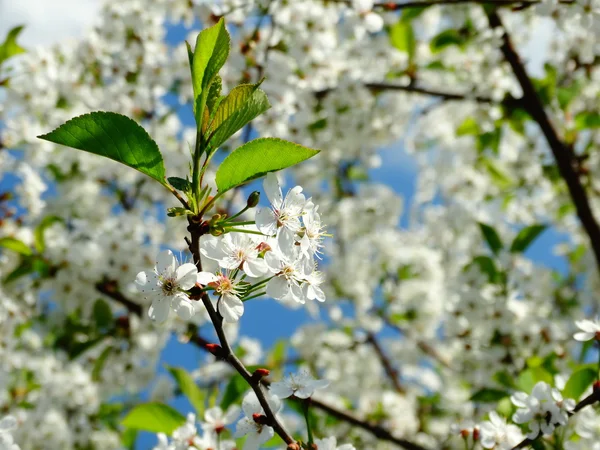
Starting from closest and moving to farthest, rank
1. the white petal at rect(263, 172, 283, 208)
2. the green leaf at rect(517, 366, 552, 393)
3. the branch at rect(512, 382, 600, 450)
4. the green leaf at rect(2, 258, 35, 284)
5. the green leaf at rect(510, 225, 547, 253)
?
the white petal at rect(263, 172, 283, 208) → the branch at rect(512, 382, 600, 450) → the green leaf at rect(517, 366, 552, 393) → the green leaf at rect(2, 258, 35, 284) → the green leaf at rect(510, 225, 547, 253)

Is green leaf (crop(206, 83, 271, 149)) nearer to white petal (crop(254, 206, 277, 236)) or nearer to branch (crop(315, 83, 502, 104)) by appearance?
white petal (crop(254, 206, 277, 236))

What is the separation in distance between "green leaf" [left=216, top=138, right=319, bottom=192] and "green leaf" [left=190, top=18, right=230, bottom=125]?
0.10 metres

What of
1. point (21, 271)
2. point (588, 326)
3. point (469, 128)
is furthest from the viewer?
point (469, 128)

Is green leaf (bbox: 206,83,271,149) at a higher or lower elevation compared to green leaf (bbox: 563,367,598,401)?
higher

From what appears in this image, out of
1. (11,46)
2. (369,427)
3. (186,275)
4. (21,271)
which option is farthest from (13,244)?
(186,275)

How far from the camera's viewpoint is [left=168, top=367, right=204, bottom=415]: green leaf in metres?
2.00

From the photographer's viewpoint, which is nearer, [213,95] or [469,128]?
[213,95]

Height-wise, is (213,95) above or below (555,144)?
below

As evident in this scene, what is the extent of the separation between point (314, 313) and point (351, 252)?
4.68 ft

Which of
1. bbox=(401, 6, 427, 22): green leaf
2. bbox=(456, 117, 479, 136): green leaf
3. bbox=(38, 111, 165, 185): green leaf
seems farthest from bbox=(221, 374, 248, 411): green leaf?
bbox=(456, 117, 479, 136): green leaf

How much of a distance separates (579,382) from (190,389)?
1272 millimetres

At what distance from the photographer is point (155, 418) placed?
1785mm

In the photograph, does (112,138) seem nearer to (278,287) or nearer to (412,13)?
(278,287)

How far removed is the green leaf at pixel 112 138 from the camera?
1.04m
